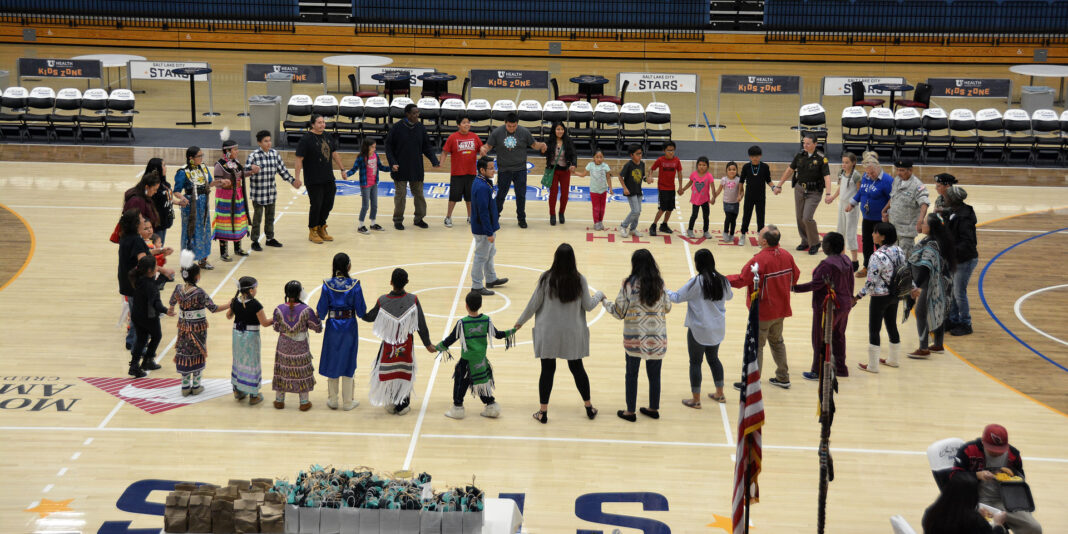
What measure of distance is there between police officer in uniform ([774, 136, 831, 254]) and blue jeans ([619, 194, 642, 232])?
1.90 metres

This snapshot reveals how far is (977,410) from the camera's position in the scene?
1034cm

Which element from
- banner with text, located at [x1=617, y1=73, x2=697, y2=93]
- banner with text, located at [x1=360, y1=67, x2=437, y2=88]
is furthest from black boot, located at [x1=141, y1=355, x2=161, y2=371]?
banner with text, located at [x1=617, y1=73, x2=697, y2=93]

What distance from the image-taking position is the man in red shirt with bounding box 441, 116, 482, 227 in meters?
15.8

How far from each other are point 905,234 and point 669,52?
1821 cm

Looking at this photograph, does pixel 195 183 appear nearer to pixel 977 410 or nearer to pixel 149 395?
pixel 149 395

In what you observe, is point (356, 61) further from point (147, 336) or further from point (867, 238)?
point (147, 336)

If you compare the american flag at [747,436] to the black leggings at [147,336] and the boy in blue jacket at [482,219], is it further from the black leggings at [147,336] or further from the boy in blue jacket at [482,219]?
the black leggings at [147,336]

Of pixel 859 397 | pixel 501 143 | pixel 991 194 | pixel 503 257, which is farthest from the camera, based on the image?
pixel 991 194

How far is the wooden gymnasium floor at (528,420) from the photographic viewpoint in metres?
8.56

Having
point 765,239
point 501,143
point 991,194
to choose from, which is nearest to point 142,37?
point 501,143

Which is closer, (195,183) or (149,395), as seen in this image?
(149,395)

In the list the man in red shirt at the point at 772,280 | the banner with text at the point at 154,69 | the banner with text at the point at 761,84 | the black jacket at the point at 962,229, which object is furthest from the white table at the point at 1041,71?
the banner with text at the point at 154,69

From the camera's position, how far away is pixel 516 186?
53.5 feet

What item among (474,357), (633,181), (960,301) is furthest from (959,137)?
(474,357)
